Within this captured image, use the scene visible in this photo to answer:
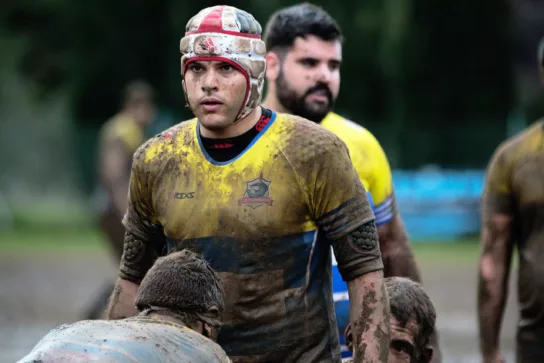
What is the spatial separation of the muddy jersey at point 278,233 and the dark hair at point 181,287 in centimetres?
42

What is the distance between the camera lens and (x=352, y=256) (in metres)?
4.69

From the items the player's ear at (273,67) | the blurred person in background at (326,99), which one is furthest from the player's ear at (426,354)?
the player's ear at (273,67)

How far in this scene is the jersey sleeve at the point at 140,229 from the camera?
4984 millimetres

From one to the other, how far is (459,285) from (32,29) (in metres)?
16.3

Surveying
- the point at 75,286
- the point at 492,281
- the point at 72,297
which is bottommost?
the point at 75,286

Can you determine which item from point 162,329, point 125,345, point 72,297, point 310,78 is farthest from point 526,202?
point 72,297

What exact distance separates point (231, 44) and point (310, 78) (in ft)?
5.31

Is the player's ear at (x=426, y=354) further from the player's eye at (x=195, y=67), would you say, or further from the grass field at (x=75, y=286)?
the grass field at (x=75, y=286)

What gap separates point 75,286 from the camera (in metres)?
18.1

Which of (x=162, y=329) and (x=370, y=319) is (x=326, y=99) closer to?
(x=370, y=319)

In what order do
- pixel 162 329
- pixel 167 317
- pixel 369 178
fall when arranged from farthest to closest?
pixel 369 178, pixel 167 317, pixel 162 329

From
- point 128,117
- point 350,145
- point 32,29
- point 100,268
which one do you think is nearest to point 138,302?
point 350,145

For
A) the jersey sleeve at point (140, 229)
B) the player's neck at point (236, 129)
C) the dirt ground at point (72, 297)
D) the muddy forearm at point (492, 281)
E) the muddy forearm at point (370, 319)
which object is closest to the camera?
the muddy forearm at point (370, 319)

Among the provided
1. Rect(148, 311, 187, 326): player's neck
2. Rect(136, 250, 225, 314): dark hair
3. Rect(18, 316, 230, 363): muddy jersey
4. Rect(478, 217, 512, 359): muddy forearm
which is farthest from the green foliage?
Rect(18, 316, 230, 363): muddy jersey
